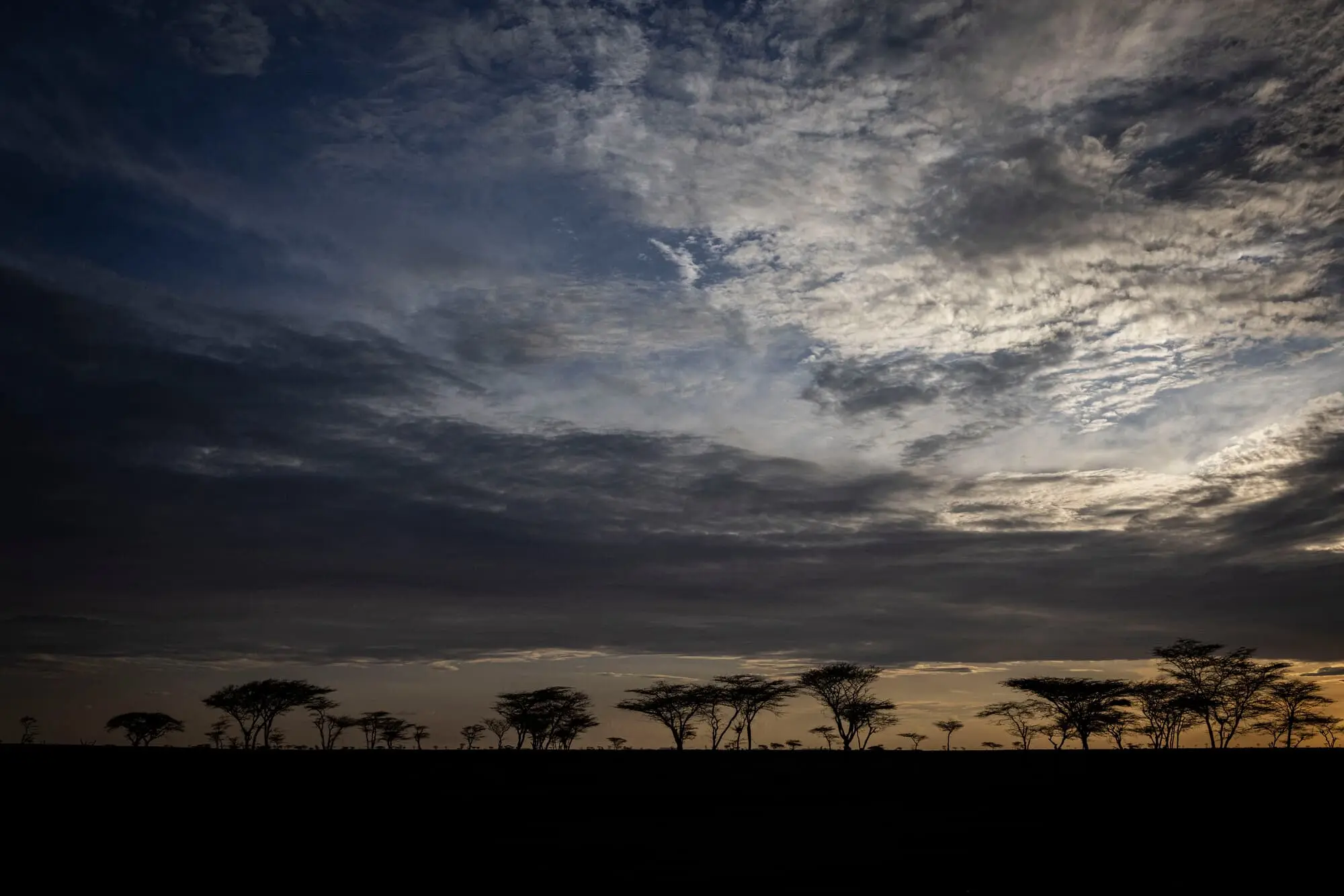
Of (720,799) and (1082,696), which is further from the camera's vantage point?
(1082,696)

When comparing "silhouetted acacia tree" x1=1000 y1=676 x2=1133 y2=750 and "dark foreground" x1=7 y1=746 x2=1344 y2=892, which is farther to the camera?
"silhouetted acacia tree" x1=1000 y1=676 x2=1133 y2=750

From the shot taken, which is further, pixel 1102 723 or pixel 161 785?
pixel 1102 723

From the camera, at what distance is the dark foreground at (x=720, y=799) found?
27125 mm

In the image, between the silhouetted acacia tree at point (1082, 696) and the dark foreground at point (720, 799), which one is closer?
the dark foreground at point (720, 799)

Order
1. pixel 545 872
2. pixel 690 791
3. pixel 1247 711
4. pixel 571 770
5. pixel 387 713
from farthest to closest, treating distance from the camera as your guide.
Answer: pixel 387 713 < pixel 1247 711 < pixel 571 770 < pixel 690 791 < pixel 545 872

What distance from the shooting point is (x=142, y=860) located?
21.5 m

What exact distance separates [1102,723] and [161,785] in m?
88.5

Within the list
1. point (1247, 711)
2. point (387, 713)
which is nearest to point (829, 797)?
point (1247, 711)

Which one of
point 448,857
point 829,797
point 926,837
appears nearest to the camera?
point 448,857

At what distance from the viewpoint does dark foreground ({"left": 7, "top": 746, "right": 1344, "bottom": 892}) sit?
2712 cm

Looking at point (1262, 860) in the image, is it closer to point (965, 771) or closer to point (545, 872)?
point (545, 872)

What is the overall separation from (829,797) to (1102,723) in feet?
197

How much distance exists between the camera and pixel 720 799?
4147 centimetres

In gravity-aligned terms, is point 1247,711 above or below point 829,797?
above
